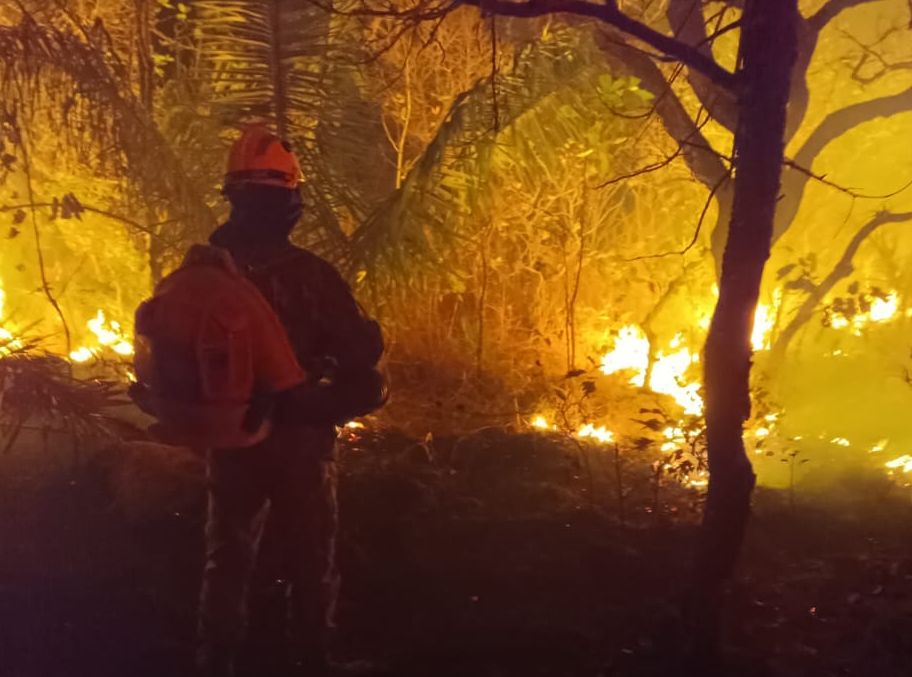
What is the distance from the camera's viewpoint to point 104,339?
7.70m

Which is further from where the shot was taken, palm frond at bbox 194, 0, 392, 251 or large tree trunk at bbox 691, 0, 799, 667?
palm frond at bbox 194, 0, 392, 251

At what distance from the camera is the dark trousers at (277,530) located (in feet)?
8.77

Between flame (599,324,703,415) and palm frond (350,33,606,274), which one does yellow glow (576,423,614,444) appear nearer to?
flame (599,324,703,415)

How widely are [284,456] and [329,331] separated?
19.7 inches

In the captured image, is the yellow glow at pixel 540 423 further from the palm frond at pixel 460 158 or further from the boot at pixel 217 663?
the boot at pixel 217 663

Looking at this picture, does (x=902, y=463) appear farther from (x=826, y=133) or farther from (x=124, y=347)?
(x=124, y=347)

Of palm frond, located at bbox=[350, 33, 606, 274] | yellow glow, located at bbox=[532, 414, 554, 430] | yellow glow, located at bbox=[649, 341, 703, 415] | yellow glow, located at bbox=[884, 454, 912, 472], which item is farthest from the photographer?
yellow glow, located at bbox=[649, 341, 703, 415]

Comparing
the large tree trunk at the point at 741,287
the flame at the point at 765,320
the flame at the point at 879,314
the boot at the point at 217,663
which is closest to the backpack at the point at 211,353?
the boot at the point at 217,663

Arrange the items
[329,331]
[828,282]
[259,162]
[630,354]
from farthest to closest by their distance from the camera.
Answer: [630,354]
[828,282]
[329,331]
[259,162]

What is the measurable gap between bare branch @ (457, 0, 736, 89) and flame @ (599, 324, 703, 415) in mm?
4556

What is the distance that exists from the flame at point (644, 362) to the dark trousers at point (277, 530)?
4680 mm

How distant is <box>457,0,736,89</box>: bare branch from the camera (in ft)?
8.68

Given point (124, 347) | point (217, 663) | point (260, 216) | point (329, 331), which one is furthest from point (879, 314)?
point (124, 347)

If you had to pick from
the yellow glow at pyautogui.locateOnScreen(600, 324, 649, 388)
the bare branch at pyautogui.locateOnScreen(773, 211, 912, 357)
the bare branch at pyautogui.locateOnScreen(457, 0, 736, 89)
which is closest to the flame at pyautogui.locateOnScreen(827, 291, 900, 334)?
the bare branch at pyautogui.locateOnScreen(773, 211, 912, 357)
